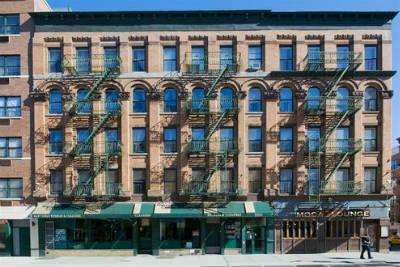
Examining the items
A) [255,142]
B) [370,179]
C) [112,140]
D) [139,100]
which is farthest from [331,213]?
[112,140]

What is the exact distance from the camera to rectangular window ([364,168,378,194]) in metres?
26.4

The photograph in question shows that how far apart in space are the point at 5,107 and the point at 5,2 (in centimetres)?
815

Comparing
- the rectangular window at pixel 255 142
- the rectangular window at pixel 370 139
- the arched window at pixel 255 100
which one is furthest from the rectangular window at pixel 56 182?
the rectangular window at pixel 370 139

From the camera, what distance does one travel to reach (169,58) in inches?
1061

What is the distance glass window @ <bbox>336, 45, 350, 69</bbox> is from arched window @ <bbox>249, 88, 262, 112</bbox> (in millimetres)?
6463

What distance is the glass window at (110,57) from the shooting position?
26.7 m

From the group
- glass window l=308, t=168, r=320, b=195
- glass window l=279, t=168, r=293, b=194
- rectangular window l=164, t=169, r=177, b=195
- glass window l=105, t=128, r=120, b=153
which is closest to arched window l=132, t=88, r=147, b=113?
glass window l=105, t=128, r=120, b=153

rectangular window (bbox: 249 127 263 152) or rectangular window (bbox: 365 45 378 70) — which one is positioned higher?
rectangular window (bbox: 365 45 378 70)

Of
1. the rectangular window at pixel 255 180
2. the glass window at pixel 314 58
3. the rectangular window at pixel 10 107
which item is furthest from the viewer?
the rectangular window at pixel 10 107

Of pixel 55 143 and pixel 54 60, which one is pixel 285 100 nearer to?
pixel 55 143

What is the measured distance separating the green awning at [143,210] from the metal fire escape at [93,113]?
2.17 meters

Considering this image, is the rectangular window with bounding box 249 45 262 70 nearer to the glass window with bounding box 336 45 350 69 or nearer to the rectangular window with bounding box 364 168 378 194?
the glass window with bounding box 336 45 350 69

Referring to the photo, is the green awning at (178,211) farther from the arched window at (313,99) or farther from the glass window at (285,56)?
the glass window at (285,56)

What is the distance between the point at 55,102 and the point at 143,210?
10.7 metres
